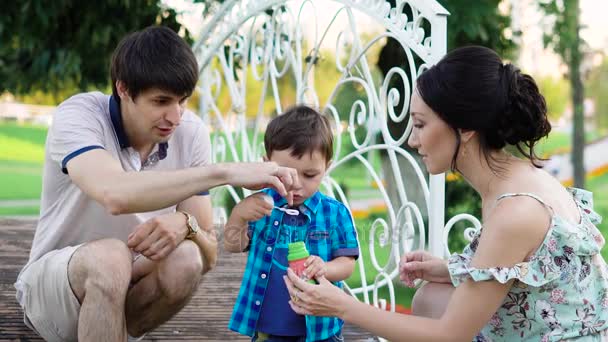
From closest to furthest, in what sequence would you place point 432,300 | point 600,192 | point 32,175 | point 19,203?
point 432,300 → point 19,203 → point 32,175 → point 600,192

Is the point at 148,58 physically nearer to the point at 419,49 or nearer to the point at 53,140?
the point at 53,140

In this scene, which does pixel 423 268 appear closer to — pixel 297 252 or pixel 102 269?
pixel 297 252

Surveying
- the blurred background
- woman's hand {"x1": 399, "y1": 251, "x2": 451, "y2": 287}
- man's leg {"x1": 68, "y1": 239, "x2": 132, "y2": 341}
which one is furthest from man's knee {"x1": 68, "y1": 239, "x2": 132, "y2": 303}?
the blurred background

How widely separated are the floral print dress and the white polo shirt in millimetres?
941

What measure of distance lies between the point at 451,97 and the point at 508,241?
0.33m

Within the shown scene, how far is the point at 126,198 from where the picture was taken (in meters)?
1.98

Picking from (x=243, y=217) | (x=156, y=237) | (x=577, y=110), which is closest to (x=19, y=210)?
(x=577, y=110)

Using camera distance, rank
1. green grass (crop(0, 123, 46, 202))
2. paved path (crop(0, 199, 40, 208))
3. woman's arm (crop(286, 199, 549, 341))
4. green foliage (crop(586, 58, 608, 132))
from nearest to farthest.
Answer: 1. woman's arm (crop(286, 199, 549, 341))
2. paved path (crop(0, 199, 40, 208))
3. green grass (crop(0, 123, 46, 202))
4. green foliage (crop(586, 58, 608, 132))

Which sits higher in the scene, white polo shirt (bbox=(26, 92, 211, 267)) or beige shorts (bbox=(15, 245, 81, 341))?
white polo shirt (bbox=(26, 92, 211, 267))

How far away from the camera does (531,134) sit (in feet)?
6.00

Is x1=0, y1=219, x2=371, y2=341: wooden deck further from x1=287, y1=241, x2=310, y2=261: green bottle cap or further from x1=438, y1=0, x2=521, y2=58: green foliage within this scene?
x1=438, y1=0, x2=521, y2=58: green foliage

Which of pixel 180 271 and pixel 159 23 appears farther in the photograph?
pixel 159 23

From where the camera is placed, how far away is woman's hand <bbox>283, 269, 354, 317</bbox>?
1837mm

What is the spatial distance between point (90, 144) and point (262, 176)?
48 cm
